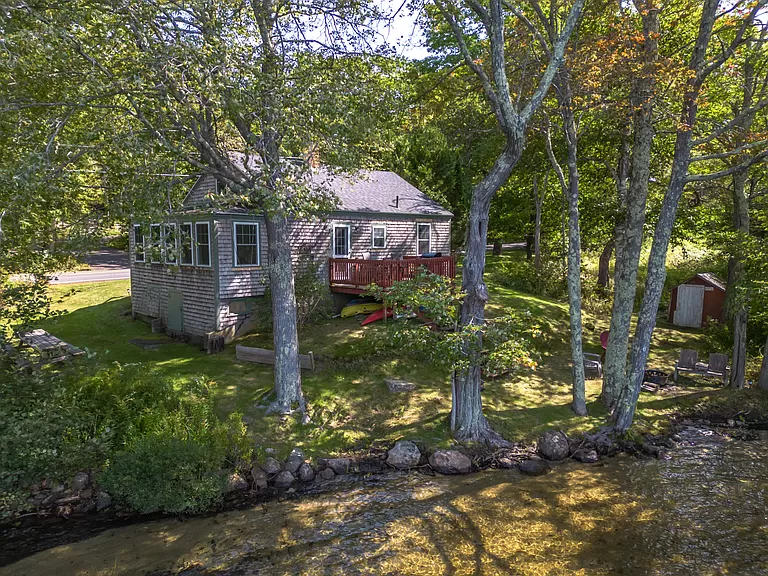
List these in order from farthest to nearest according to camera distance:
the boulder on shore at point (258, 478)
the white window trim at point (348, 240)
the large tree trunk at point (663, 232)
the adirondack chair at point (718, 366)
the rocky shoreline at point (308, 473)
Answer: the white window trim at point (348, 240) → the adirondack chair at point (718, 366) → the large tree trunk at point (663, 232) → the boulder on shore at point (258, 478) → the rocky shoreline at point (308, 473)

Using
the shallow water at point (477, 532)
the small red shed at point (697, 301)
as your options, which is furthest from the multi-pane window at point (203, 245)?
the small red shed at point (697, 301)

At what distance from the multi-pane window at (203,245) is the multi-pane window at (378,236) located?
7030 millimetres

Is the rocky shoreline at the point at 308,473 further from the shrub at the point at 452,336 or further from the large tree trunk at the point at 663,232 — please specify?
the shrub at the point at 452,336

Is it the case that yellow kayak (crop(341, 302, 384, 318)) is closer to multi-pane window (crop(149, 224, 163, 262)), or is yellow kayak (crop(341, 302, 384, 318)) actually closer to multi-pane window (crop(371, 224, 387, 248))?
multi-pane window (crop(371, 224, 387, 248))

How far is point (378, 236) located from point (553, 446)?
1216cm

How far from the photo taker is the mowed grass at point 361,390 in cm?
1119

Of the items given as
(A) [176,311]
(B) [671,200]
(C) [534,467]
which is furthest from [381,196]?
(C) [534,467]

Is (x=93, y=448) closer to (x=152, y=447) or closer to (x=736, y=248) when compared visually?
(x=152, y=447)

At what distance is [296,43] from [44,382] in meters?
9.78

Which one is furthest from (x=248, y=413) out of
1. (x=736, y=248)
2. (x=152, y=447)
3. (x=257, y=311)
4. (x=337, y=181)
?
(x=736, y=248)

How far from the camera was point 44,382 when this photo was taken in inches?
379

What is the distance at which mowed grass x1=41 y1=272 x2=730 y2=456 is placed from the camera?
11.2 m

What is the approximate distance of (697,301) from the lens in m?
21.6

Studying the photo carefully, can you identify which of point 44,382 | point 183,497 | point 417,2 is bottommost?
point 183,497
